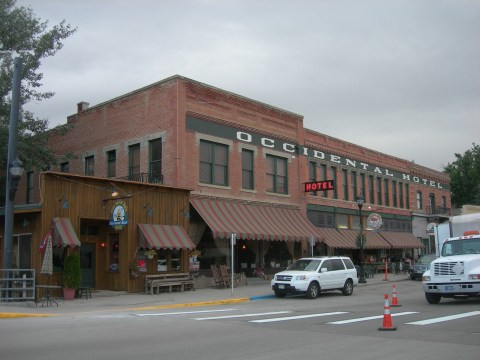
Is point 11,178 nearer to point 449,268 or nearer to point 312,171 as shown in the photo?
point 449,268

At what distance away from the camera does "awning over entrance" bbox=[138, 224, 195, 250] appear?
74.7 feet

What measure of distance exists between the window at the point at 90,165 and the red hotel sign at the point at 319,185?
12775 millimetres

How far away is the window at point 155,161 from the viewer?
87.1 ft

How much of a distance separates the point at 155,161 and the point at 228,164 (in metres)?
3.95

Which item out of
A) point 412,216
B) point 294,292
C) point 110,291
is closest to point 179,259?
point 110,291

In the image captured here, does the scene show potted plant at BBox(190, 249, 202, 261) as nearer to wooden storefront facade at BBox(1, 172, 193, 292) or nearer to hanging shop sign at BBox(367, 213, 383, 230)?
wooden storefront facade at BBox(1, 172, 193, 292)

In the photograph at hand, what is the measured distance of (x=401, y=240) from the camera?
4291 cm

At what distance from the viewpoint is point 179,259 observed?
24.9 metres

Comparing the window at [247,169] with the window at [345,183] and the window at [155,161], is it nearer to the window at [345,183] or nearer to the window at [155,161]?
the window at [155,161]

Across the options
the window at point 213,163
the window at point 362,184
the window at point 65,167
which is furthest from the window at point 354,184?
the window at point 65,167

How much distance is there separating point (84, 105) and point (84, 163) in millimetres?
3953

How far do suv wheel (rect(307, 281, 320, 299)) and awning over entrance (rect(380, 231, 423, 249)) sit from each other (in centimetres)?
2107

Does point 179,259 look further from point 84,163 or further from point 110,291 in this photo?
point 84,163

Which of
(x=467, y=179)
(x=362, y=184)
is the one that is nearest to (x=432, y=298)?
(x=362, y=184)
